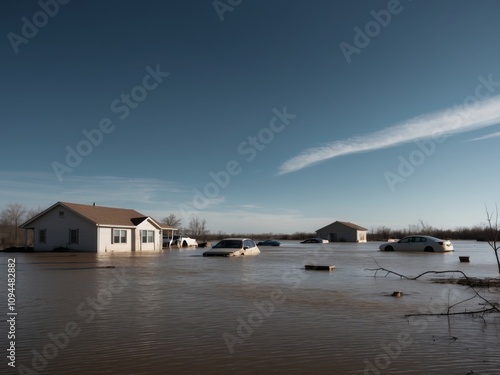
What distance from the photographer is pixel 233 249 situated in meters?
31.5

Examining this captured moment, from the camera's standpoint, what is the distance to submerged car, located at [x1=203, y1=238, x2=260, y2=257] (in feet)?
101

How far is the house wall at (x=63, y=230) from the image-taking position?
36.0 m

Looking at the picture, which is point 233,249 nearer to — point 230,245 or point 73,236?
point 230,245

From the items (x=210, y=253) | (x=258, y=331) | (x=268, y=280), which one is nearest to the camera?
(x=258, y=331)

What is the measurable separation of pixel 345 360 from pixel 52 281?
39.9ft

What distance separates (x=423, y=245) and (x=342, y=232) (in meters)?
49.9

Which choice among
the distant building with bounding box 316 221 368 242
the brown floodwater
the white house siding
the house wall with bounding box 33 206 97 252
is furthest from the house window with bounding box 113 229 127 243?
the distant building with bounding box 316 221 368 242

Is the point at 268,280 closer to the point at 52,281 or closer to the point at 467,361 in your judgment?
Result: the point at 52,281

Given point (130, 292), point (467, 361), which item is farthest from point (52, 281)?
point (467, 361)

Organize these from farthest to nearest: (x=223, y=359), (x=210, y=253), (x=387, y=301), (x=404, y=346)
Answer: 1. (x=210, y=253)
2. (x=387, y=301)
3. (x=404, y=346)
4. (x=223, y=359)

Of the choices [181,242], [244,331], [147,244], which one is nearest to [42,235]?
[147,244]

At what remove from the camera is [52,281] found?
49.7 feet

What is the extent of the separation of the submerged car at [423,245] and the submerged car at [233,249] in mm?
14735

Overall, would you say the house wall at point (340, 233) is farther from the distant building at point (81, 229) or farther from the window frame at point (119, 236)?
the window frame at point (119, 236)
